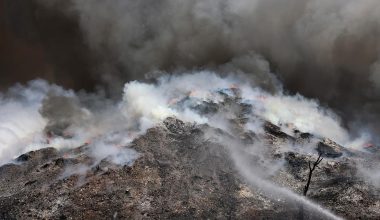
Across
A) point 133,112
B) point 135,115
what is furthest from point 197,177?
point 133,112

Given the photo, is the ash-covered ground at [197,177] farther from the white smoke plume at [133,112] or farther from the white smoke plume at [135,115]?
the white smoke plume at [133,112]

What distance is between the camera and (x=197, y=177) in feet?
129

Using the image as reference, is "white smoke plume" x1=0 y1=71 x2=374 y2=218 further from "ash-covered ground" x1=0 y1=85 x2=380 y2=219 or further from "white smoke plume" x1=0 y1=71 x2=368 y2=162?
"ash-covered ground" x1=0 y1=85 x2=380 y2=219

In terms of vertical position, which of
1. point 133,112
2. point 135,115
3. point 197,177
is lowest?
point 197,177

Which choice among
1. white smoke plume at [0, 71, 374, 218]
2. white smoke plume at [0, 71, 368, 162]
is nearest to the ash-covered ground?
white smoke plume at [0, 71, 374, 218]

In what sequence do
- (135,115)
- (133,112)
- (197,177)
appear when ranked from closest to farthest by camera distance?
(197,177) < (135,115) < (133,112)

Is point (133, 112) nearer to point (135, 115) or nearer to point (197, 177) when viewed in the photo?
point (135, 115)

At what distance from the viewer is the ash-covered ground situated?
35.1 meters

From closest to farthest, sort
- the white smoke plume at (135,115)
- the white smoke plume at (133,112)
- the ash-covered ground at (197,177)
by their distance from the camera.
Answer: the ash-covered ground at (197,177)
the white smoke plume at (135,115)
the white smoke plume at (133,112)

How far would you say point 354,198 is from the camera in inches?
1410

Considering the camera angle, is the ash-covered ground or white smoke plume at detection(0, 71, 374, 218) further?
white smoke plume at detection(0, 71, 374, 218)

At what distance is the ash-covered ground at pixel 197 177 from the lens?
1383 inches

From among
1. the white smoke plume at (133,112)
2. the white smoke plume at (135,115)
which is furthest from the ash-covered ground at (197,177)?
the white smoke plume at (133,112)

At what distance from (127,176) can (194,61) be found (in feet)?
77.4
